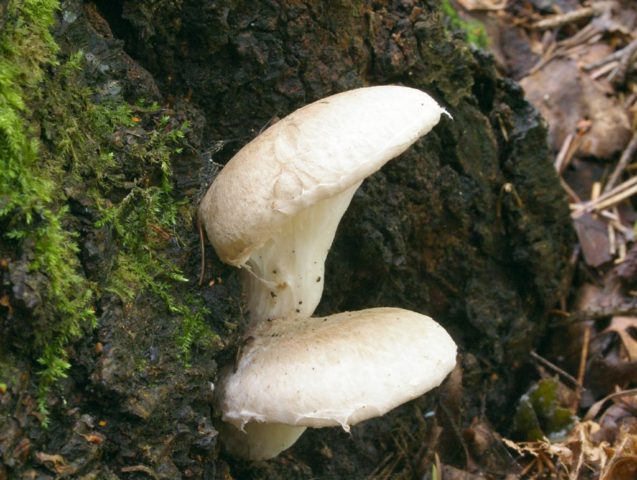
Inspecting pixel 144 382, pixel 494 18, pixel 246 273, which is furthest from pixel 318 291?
pixel 494 18

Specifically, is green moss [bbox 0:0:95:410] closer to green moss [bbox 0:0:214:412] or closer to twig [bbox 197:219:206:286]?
green moss [bbox 0:0:214:412]

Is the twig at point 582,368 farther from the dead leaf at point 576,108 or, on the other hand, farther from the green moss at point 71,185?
the green moss at point 71,185

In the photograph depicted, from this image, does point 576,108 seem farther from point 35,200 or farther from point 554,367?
point 35,200

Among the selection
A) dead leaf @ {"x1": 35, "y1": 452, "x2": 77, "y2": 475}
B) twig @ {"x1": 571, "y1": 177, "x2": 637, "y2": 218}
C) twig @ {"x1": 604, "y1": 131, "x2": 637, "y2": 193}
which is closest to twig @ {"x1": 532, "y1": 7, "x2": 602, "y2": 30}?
twig @ {"x1": 604, "y1": 131, "x2": 637, "y2": 193}

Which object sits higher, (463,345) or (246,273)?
(246,273)

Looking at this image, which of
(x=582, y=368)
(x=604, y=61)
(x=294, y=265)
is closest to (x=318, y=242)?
(x=294, y=265)

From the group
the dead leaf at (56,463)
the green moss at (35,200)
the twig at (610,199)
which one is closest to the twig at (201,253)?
the green moss at (35,200)

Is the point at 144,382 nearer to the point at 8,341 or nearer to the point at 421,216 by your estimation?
the point at 8,341
